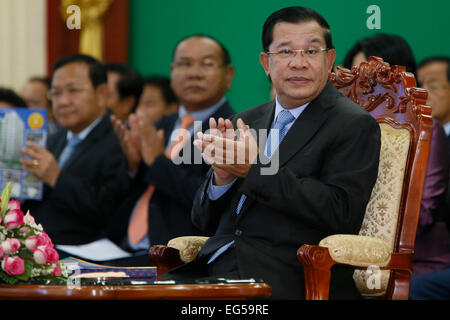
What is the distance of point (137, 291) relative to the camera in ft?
5.05

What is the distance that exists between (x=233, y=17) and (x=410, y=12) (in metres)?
0.94

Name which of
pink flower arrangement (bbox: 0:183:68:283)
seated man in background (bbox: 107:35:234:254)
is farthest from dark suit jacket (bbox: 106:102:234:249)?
pink flower arrangement (bbox: 0:183:68:283)

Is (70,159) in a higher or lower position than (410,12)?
lower

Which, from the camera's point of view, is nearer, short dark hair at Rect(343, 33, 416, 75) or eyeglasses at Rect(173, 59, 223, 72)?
short dark hair at Rect(343, 33, 416, 75)

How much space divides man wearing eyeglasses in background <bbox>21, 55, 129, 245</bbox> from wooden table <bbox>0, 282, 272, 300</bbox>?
5.68ft

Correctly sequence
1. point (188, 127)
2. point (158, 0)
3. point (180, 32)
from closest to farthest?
point (188, 127) < point (180, 32) < point (158, 0)

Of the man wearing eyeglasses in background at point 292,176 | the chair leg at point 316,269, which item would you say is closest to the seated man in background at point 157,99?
the man wearing eyeglasses in background at point 292,176

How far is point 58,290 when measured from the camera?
5.03 feet

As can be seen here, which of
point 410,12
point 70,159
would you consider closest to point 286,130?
point 410,12

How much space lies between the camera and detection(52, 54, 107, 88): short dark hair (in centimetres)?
357

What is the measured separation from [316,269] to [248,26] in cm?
87

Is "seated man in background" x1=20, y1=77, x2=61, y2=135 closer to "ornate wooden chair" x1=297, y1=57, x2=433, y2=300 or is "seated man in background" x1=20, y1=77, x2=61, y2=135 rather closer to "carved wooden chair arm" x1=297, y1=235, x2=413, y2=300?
"ornate wooden chair" x1=297, y1=57, x2=433, y2=300

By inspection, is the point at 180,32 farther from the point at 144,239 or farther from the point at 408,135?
the point at 408,135
